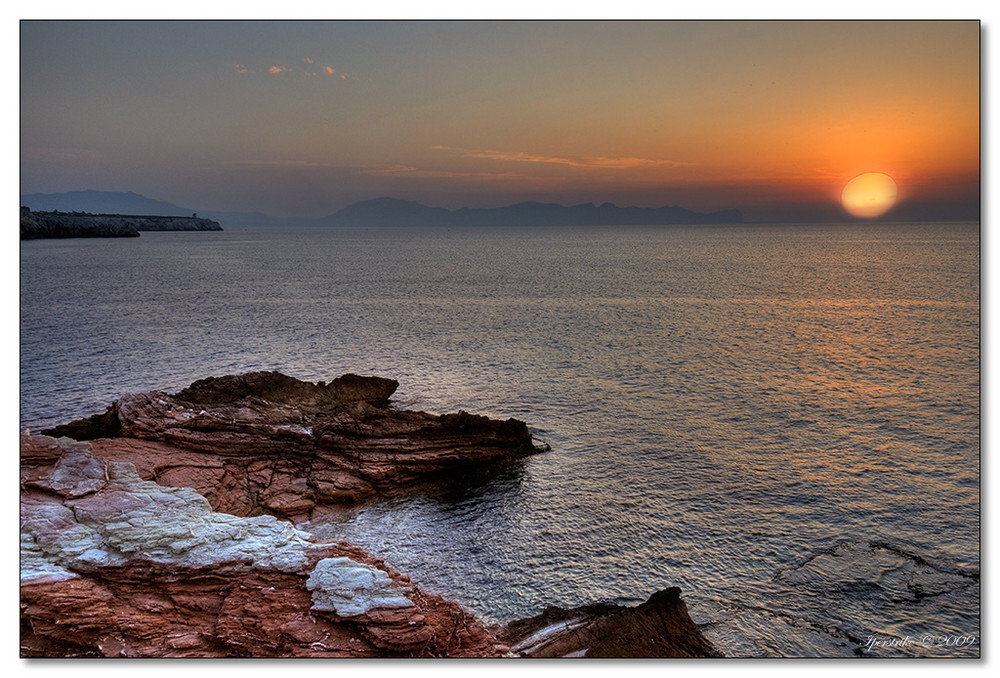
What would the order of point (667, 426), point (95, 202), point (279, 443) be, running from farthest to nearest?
point (667, 426)
point (95, 202)
point (279, 443)

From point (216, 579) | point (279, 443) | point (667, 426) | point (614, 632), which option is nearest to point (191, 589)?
point (216, 579)

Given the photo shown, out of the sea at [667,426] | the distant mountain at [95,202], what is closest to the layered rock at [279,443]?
the sea at [667,426]

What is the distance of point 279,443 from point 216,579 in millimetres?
6027

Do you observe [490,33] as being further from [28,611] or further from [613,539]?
[28,611]

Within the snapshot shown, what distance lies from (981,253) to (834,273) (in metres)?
55.1

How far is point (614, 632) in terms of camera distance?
30.2 feet

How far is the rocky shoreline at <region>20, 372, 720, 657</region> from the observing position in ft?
26.6

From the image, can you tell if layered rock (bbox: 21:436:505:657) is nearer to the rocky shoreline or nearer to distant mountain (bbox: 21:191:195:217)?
the rocky shoreline

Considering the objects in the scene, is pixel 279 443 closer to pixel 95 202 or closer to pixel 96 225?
pixel 95 202

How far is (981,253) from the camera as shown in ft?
30.0

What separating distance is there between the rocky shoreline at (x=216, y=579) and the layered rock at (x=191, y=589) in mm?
17

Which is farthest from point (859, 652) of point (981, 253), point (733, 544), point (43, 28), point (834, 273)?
point (834, 273)

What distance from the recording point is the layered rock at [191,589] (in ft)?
26.3

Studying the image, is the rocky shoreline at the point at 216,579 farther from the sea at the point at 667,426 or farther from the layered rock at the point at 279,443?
the sea at the point at 667,426
